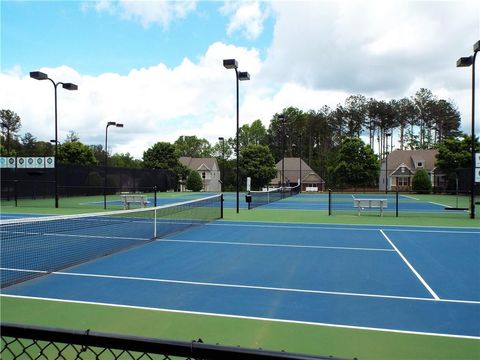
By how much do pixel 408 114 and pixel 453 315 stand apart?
83.2 m

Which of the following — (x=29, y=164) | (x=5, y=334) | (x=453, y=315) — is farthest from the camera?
(x=29, y=164)

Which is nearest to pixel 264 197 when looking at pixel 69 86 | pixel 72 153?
pixel 69 86

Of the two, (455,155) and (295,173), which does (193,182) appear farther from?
(455,155)

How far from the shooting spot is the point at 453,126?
78125 millimetres

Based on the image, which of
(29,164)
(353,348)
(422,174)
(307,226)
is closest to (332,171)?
(422,174)

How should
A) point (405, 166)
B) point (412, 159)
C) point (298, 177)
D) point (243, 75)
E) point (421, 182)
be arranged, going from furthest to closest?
point (298, 177), point (412, 159), point (405, 166), point (421, 182), point (243, 75)

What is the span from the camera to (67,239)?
11398 mm

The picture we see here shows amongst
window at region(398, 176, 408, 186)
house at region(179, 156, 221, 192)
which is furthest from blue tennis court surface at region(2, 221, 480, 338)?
house at region(179, 156, 221, 192)

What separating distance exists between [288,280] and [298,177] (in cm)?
6828

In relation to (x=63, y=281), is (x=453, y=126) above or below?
above

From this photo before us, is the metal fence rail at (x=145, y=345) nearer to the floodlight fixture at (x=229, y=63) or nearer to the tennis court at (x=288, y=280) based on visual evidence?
the tennis court at (x=288, y=280)

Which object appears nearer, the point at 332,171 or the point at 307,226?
the point at 307,226

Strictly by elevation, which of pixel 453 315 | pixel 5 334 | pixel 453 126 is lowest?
pixel 453 315

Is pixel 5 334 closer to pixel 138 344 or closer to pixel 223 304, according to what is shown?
pixel 138 344
